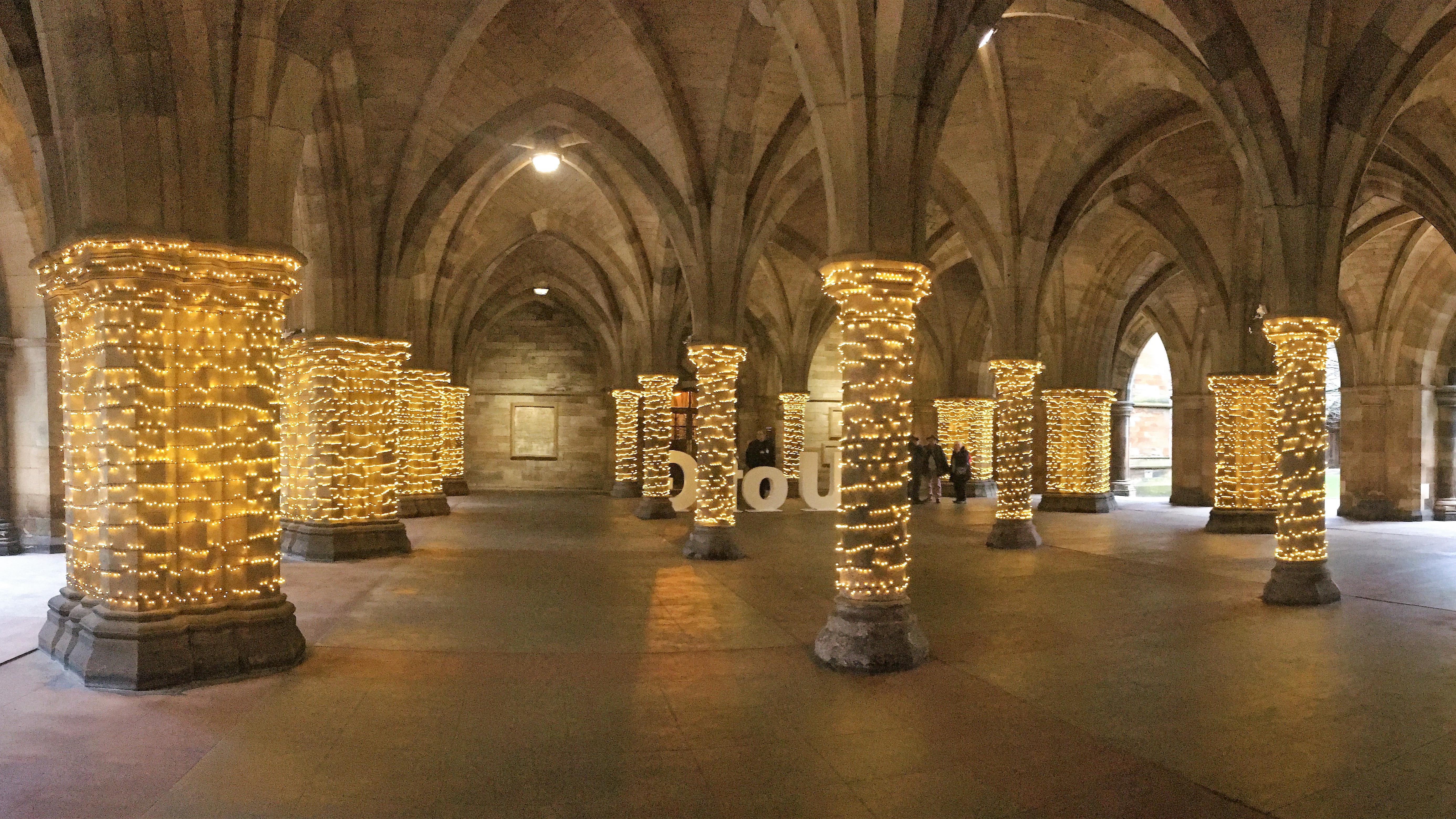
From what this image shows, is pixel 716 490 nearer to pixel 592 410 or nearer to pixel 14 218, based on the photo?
pixel 14 218

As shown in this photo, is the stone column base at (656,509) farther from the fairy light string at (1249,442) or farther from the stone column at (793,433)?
the fairy light string at (1249,442)

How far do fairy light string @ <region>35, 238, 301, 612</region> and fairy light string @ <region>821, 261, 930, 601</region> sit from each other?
3684 millimetres

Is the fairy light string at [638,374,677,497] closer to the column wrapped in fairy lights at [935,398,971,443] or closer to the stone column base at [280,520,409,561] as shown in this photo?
the stone column base at [280,520,409,561]

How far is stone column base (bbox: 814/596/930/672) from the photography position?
5789 mm

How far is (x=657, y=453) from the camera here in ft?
52.2

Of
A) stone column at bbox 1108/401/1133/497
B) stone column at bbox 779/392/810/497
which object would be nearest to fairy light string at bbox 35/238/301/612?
stone column at bbox 779/392/810/497

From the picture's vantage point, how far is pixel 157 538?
216 inches

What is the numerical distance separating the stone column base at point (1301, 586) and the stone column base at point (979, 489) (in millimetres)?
13619

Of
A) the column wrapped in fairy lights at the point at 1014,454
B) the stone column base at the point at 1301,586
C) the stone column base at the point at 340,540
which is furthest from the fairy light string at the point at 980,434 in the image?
the stone column base at the point at 340,540

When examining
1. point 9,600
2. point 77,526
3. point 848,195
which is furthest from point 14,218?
point 848,195

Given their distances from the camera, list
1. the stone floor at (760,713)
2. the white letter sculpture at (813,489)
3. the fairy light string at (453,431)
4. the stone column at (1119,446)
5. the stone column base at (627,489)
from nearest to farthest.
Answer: the stone floor at (760,713) < the white letter sculpture at (813,489) < the fairy light string at (453,431) < the stone column base at (627,489) < the stone column at (1119,446)

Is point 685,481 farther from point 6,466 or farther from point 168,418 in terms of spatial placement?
point 168,418

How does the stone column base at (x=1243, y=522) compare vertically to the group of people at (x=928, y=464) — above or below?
below

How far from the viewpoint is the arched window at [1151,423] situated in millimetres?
30203
